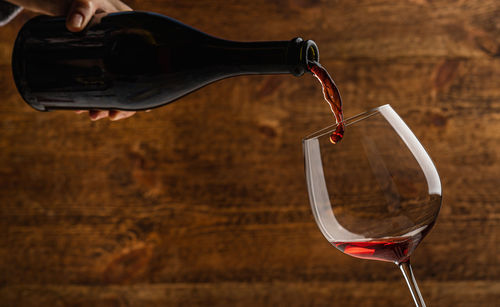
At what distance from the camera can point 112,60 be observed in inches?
20.5

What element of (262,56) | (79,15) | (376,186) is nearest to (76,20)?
(79,15)

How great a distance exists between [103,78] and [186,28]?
0.13 meters

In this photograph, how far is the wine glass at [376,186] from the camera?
43 centimetres

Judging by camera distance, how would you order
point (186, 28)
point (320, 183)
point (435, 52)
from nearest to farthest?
point (320, 183), point (186, 28), point (435, 52)

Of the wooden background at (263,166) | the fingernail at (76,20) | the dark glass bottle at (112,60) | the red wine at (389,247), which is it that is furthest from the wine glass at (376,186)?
the wooden background at (263,166)

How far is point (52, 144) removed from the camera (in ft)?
2.98

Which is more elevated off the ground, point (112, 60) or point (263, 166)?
point (112, 60)

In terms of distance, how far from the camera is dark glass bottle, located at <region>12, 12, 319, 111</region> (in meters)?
0.52

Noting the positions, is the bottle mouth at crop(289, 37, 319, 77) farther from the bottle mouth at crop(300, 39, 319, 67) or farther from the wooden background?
the wooden background

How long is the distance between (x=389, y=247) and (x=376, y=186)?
0.20ft

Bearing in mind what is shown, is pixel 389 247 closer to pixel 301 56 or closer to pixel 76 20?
pixel 301 56

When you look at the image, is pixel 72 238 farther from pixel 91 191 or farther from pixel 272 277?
pixel 272 277

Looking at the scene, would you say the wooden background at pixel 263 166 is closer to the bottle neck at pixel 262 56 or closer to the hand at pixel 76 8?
the hand at pixel 76 8

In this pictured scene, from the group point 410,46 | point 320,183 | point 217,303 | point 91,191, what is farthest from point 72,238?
point 410,46
